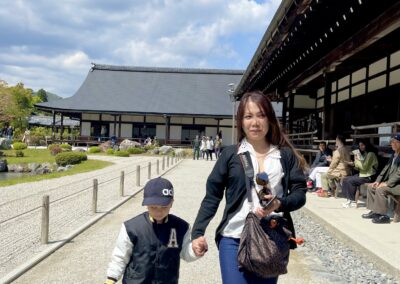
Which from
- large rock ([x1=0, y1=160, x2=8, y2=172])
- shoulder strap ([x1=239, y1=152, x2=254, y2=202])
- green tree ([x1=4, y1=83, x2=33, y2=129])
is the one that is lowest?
large rock ([x1=0, y1=160, x2=8, y2=172])

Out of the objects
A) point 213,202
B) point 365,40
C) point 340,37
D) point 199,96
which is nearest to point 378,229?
point 365,40

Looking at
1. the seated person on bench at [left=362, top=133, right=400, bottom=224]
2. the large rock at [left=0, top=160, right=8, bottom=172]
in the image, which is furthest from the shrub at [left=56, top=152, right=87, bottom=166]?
the seated person on bench at [left=362, top=133, right=400, bottom=224]

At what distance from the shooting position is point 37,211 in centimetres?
862

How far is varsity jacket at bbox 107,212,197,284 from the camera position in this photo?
2555 millimetres

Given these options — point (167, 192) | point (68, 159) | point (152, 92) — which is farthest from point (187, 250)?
point (152, 92)

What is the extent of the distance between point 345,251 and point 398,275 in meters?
1.26

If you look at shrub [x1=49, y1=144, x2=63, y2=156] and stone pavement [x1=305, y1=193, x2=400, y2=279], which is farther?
shrub [x1=49, y1=144, x2=63, y2=156]

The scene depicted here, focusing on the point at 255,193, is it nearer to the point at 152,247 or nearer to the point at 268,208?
the point at 268,208

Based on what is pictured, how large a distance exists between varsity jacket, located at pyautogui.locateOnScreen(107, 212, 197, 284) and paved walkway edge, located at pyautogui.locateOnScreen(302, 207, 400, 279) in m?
2.80

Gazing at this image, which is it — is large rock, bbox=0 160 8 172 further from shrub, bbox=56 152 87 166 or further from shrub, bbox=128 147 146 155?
shrub, bbox=128 147 146 155

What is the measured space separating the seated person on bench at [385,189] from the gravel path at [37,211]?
4719 millimetres

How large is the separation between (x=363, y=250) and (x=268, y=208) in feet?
11.5

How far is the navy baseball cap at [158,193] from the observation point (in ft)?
8.41

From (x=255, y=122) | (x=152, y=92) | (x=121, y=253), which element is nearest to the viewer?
(x=255, y=122)
